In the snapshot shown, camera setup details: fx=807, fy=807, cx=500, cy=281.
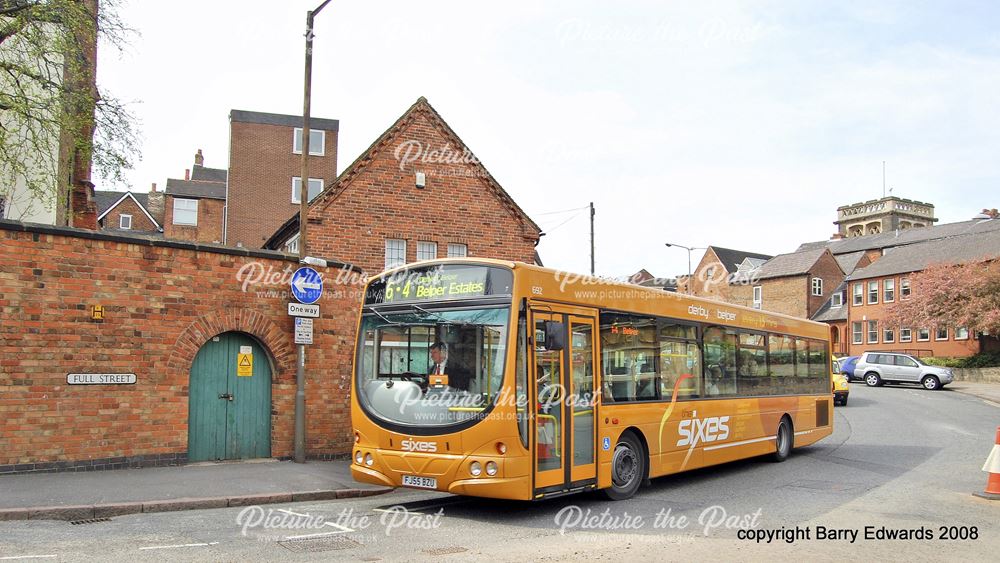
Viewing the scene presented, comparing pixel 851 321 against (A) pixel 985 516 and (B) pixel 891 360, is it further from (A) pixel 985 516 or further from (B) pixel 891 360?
(A) pixel 985 516

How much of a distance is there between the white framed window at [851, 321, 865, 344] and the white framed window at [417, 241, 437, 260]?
44.0m

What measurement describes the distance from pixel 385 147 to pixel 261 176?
26.6 meters

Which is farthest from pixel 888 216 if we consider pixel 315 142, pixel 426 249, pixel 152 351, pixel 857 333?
pixel 152 351

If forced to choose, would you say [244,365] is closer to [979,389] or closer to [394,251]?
[394,251]

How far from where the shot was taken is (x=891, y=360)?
3688 cm

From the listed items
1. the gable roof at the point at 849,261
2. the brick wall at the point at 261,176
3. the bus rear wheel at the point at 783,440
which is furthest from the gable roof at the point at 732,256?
the bus rear wheel at the point at 783,440

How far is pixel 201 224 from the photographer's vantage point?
54.0 m

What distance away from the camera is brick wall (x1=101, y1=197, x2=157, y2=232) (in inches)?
2363

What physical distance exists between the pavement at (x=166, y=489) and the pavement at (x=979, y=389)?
2757cm

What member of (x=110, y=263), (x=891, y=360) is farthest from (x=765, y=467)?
(x=891, y=360)

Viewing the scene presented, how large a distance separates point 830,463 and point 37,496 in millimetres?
12694

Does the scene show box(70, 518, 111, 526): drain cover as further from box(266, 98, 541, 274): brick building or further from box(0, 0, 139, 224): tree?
box(266, 98, 541, 274): brick building

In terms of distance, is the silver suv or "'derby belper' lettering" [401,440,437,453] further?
the silver suv

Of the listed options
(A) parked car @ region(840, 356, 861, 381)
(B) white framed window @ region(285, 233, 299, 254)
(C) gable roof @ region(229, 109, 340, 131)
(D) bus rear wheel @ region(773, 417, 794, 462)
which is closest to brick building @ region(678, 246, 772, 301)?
(A) parked car @ region(840, 356, 861, 381)
